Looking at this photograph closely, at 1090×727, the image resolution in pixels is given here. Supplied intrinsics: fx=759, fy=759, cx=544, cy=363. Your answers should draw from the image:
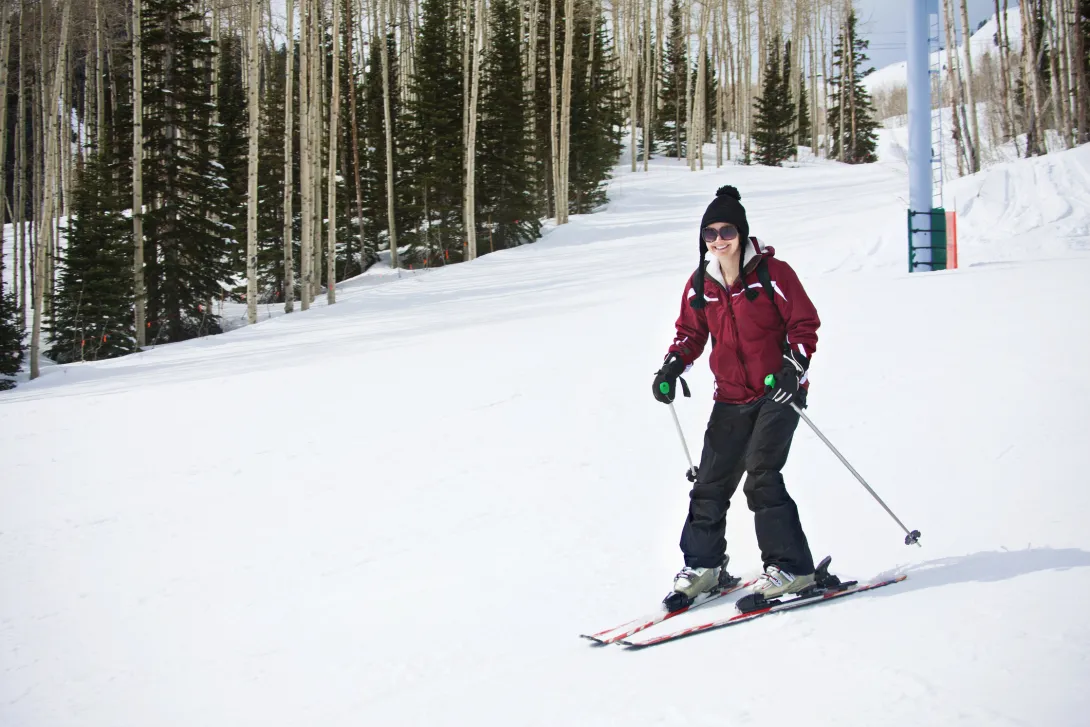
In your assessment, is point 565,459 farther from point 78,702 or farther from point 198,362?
point 198,362

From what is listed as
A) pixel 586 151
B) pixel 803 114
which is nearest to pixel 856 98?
pixel 803 114

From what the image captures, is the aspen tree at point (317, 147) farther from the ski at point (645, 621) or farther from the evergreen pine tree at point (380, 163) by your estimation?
the ski at point (645, 621)

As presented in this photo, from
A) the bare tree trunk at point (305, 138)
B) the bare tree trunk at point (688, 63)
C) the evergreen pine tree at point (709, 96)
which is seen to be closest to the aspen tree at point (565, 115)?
the bare tree trunk at point (305, 138)

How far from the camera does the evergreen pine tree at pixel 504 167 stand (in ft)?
80.2

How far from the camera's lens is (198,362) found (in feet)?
40.2

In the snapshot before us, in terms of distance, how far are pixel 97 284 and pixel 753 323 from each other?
1770 cm

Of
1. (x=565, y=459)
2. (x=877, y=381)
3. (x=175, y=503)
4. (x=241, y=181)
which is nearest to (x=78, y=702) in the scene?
(x=175, y=503)

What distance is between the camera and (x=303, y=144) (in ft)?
56.6

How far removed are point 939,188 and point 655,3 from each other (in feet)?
123

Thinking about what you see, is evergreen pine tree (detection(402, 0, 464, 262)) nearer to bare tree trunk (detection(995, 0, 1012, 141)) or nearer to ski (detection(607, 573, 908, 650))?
bare tree trunk (detection(995, 0, 1012, 141))

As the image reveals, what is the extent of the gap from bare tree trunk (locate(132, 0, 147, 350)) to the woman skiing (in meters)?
16.5

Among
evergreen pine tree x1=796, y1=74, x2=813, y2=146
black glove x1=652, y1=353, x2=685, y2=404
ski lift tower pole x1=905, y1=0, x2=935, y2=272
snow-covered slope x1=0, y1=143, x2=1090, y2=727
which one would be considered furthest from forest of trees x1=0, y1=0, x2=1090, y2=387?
black glove x1=652, y1=353, x2=685, y2=404

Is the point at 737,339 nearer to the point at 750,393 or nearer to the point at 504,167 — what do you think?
the point at 750,393

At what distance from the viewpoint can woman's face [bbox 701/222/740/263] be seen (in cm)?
353
